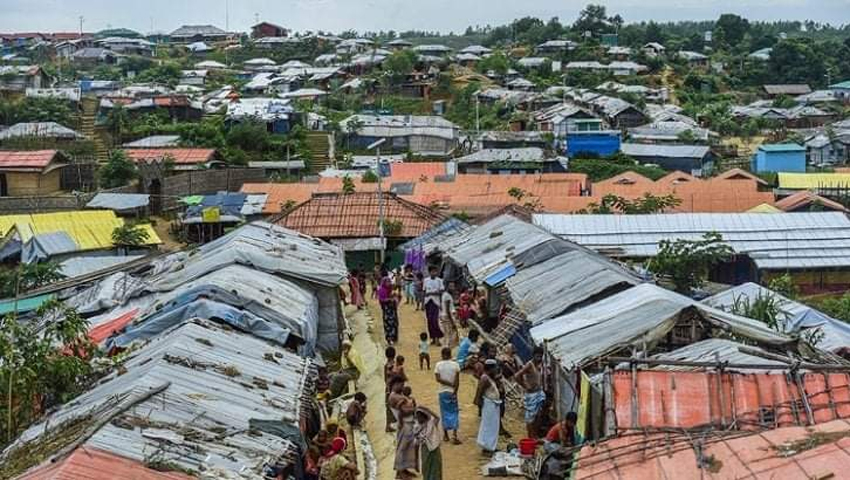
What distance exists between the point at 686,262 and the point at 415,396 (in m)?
8.72

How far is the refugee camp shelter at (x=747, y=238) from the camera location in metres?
22.9

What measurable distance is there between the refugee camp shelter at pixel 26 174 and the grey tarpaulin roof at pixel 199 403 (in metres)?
26.3

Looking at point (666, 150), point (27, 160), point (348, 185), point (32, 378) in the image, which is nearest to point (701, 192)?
point (348, 185)

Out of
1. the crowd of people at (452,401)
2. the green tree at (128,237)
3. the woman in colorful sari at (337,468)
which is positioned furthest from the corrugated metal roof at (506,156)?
the woman in colorful sari at (337,468)

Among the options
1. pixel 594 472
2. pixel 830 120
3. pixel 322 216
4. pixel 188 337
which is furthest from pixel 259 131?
pixel 594 472

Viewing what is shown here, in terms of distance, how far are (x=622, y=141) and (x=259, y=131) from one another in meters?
15.4

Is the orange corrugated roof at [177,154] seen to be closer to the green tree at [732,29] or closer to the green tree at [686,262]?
the green tree at [686,262]

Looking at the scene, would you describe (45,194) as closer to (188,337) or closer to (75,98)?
(75,98)

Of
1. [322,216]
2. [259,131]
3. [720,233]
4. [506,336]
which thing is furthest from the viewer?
[259,131]

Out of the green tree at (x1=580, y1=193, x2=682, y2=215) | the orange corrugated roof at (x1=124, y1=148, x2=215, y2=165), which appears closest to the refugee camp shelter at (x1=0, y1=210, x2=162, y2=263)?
the orange corrugated roof at (x1=124, y1=148, x2=215, y2=165)

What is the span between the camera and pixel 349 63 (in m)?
71.8

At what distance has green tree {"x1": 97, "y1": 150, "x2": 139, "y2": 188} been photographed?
36.7 meters

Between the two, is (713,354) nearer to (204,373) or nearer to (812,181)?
(204,373)

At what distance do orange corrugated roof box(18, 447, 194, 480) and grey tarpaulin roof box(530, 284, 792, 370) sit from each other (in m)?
3.88
